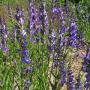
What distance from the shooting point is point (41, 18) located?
4.05m

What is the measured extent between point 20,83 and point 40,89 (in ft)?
1.10

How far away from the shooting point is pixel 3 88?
3.96 meters

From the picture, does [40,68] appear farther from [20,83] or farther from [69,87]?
[69,87]

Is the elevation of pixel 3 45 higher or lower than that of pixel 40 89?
higher

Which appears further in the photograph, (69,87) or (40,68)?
(40,68)

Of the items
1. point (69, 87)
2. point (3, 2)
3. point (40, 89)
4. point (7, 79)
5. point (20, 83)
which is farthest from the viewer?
point (3, 2)

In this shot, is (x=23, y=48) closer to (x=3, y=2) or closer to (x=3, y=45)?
(x=3, y=45)

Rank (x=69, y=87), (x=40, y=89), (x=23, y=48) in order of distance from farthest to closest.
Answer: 1. (x=40, y=89)
2. (x=69, y=87)
3. (x=23, y=48)

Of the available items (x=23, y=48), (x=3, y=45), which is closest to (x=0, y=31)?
(x=3, y=45)

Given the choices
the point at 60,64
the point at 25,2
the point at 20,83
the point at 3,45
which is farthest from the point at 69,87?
the point at 25,2

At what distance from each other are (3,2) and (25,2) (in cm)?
124

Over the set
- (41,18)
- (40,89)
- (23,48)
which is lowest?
(40,89)

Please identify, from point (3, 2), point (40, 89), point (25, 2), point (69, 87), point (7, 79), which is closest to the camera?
point (69, 87)

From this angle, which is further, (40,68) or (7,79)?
(7,79)
